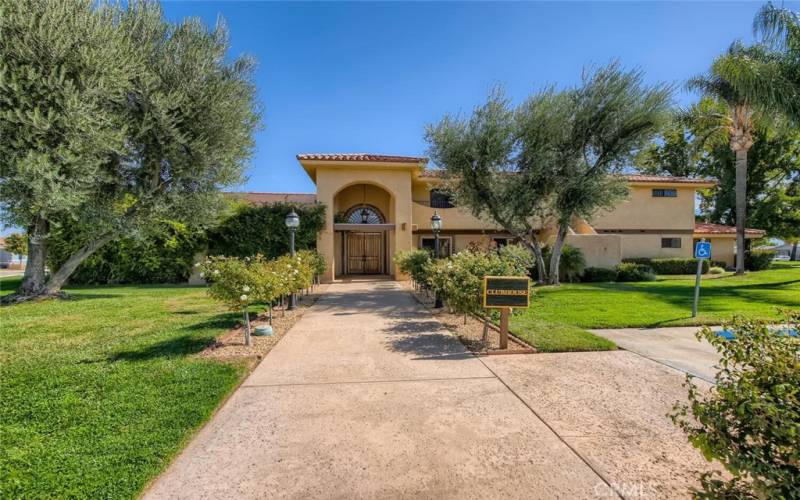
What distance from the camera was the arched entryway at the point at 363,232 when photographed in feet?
61.6

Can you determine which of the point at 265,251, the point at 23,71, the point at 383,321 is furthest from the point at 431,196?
the point at 23,71

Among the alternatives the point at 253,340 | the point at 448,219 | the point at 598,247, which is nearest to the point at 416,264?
the point at 253,340

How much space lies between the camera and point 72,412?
134 inches

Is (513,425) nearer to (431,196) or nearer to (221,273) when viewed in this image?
(221,273)

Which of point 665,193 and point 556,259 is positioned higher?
point 665,193

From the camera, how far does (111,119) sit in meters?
8.57

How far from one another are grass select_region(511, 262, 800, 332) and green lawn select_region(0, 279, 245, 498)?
5.75 m

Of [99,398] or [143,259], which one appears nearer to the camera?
[99,398]

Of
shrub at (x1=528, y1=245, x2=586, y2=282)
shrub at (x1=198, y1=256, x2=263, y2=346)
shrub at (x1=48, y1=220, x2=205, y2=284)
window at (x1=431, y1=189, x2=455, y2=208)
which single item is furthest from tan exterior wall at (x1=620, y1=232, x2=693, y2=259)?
shrub at (x1=48, y1=220, x2=205, y2=284)

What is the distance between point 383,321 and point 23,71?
10180 millimetres

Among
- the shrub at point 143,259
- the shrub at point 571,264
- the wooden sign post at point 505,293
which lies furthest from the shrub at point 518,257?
the shrub at point 143,259

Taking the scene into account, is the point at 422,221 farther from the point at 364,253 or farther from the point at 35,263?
the point at 35,263

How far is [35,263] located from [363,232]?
43.5 ft

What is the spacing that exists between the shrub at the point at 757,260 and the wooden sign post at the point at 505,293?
85.2 feet
